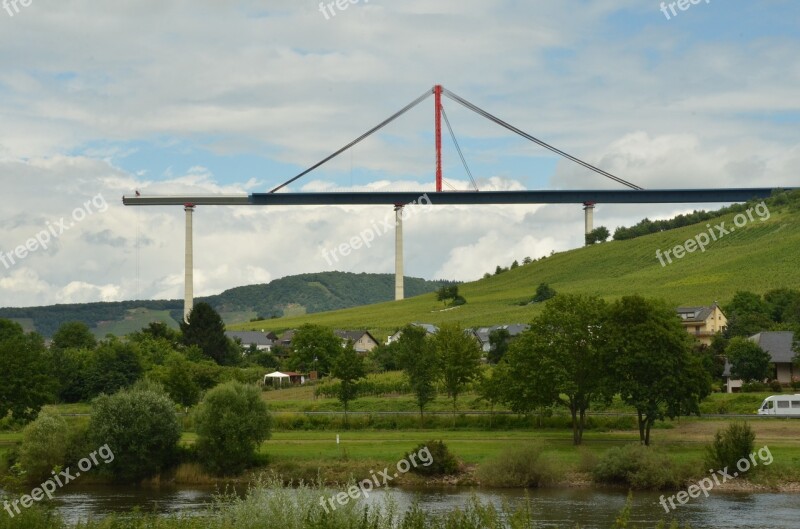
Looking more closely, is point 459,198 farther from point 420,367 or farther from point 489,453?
point 489,453

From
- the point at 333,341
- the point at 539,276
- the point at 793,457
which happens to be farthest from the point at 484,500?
the point at 539,276

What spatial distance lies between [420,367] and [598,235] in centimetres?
12338

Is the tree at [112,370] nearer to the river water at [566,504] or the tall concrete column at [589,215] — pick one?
the river water at [566,504]

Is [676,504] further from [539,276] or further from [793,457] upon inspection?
[539,276]

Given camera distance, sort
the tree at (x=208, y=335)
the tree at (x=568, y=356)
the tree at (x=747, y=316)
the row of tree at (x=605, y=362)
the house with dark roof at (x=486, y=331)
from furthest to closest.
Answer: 1. the house with dark roof at (x=486, y=331)
2. the tree at (x=208, y=335)
3. the tree at (x=747, y=316)
4. the tree at (x=568, y=356)
5. the row of tree at (x=605, y=362)

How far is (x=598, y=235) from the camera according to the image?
17500cm

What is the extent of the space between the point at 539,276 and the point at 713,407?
97.5 metres

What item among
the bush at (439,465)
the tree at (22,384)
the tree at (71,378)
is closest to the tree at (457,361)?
the bush at (439,465)

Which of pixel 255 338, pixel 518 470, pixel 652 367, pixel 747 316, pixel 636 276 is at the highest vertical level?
pixel 636 276

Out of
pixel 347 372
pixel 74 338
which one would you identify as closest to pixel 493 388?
pixel 347 372

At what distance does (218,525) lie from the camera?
843 inches

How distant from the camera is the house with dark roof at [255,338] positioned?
128 m

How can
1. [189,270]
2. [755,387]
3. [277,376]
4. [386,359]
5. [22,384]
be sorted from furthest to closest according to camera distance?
[189,270] < [386,359] < [277,376] < [755,387] < [22,384]

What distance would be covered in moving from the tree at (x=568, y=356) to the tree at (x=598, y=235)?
396 feet
